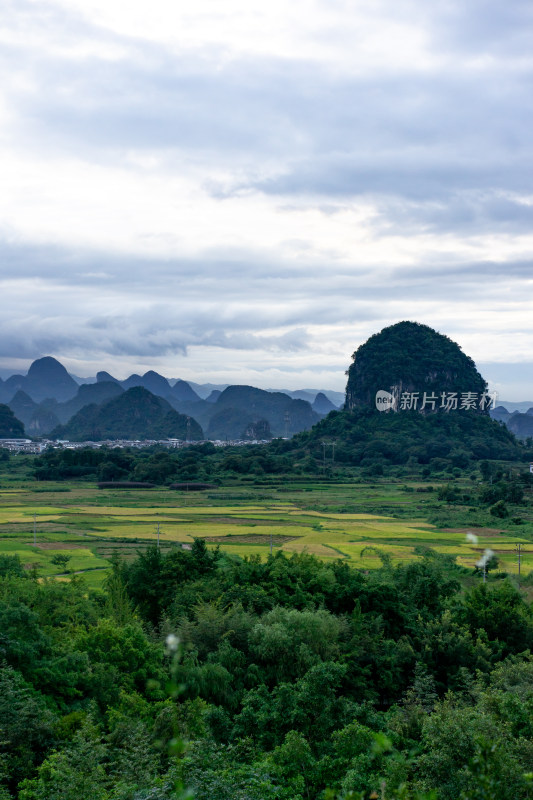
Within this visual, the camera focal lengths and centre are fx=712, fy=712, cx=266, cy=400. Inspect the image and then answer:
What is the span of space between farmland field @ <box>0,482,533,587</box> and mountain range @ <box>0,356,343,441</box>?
64.7 meters

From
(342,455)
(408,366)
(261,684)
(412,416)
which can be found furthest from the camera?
(408,366)

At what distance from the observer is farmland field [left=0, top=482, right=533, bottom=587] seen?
22234mm

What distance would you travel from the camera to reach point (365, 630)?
1262 centimetres

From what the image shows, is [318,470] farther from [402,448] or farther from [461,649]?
[461,649]

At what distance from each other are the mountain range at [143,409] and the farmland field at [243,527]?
64.7m

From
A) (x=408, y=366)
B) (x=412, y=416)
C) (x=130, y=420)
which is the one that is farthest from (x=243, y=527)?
(x=130, y=420)

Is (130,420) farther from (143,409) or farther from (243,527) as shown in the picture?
(243,527)

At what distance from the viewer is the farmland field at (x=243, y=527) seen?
2223 centimetres

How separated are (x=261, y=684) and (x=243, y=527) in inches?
711

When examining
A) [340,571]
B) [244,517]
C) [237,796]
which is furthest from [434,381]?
[237,796]

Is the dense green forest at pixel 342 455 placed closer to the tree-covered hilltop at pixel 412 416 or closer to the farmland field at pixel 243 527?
the tree-covered hilltop at pixel 412 416

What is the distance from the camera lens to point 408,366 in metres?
72.6

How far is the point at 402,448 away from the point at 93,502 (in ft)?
101

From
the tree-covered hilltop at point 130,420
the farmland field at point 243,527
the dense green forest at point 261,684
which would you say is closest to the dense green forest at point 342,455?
the farmland field at point 243,527
